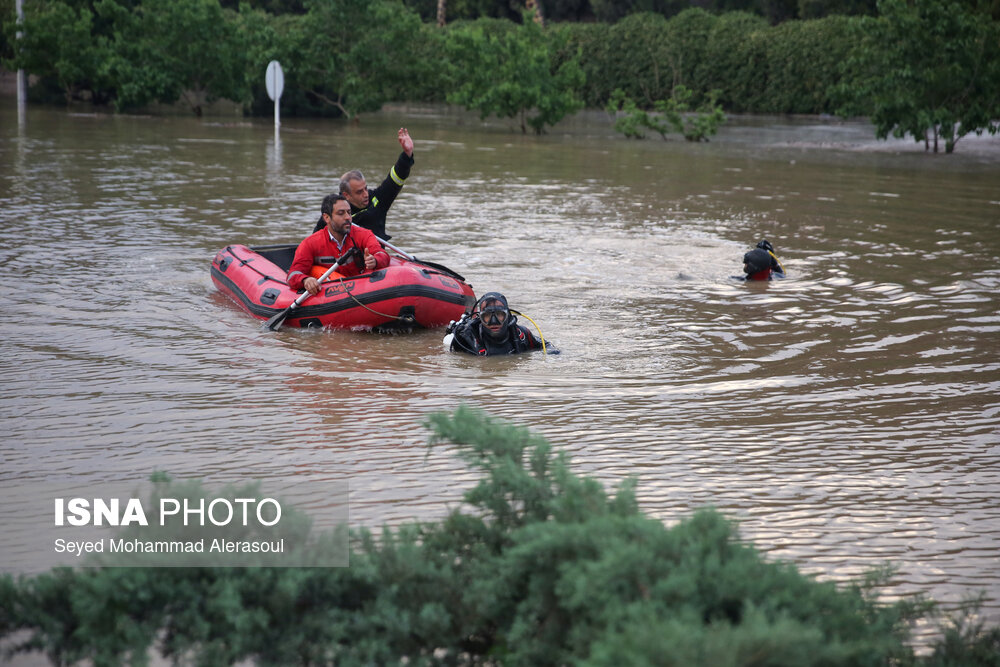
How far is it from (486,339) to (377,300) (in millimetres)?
1105

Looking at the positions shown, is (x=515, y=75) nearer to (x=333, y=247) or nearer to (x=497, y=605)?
(x=333, y=247)

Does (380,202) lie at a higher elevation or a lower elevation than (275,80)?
lower

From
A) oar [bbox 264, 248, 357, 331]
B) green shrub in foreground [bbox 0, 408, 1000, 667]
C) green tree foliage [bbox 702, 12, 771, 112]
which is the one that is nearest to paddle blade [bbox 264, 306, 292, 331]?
oar [bbox 264, 248, 357, 331]

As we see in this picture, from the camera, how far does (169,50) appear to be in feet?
116

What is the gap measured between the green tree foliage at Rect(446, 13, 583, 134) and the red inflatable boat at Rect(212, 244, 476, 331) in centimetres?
2386

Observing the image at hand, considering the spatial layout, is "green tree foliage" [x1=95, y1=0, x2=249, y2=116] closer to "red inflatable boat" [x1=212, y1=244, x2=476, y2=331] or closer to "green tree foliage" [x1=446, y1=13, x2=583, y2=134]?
"green tree foliage" [x1=446, y1=13, x2=583, y2=134]

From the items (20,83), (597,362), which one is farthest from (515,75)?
(597,362)

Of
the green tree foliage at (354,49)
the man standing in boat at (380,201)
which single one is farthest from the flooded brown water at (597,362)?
the green tree foliage at (354,49)

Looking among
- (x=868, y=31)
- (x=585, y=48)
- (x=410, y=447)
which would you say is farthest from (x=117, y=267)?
(x=585, y=48)

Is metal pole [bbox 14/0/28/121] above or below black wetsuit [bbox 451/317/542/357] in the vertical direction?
above

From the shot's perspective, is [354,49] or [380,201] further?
[354,49]

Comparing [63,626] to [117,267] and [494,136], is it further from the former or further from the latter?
[494,136]

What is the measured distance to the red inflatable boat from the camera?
8773 millimetres

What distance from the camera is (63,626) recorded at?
292 cm
